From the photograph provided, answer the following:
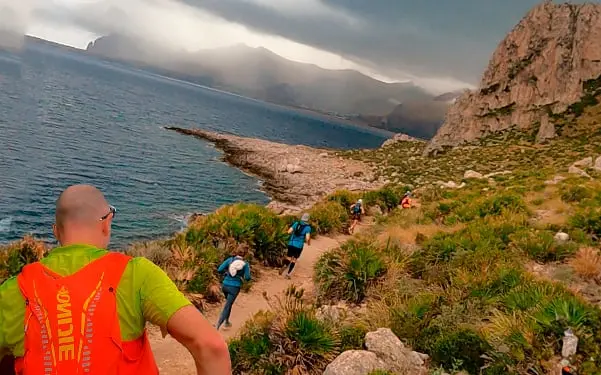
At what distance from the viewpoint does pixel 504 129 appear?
6956 centimetres

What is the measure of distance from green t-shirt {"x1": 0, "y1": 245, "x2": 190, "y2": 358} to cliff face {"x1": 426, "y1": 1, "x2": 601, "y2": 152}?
70.1m

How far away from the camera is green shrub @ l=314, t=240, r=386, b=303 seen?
10.5 metres

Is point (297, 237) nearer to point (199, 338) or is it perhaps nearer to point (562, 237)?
point (562, 237)

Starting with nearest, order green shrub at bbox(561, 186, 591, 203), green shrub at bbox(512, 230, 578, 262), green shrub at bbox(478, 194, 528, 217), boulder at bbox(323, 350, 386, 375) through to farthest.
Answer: boulder at bbox(323, 350, 386, 375) < green shrub at bbox(512, 230, 578, 262) < green shrub at bbox(478, 194, 528, 217) < green shrub at bbox(561, 186, 591, 203)

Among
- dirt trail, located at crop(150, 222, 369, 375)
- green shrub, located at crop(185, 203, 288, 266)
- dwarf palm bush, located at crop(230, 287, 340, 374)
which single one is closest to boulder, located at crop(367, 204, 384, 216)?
dirt trail, located at crop(150, 222, 369, 375)

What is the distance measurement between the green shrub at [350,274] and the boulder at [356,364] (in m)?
3.89

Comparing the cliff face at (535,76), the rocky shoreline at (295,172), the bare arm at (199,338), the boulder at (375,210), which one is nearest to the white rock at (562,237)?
the boulder at (375,210)

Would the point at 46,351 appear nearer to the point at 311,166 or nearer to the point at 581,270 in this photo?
the point at 581,270

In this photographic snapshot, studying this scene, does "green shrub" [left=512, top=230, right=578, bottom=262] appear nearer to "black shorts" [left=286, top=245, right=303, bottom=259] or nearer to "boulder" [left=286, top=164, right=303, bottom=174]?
"black shorts" [left=286, top=245, right=303, bottom=259]

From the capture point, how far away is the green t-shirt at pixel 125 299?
2178 millimetres

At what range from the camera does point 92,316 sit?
2150 millimetres

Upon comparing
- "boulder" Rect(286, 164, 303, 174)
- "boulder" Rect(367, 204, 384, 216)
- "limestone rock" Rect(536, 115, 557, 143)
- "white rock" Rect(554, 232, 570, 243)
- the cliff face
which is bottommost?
"boulder" Rect(286, 164, 303, 174)

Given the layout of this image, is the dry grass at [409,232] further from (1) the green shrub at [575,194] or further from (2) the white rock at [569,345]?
(2) the white rock at [569,345]

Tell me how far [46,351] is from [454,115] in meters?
81.9
